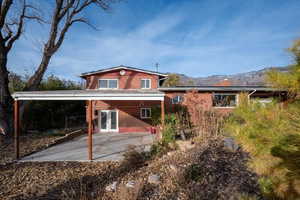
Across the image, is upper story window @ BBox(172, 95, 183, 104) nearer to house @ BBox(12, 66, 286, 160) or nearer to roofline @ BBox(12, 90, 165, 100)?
house @ BBox(12, 66, 286, 160)

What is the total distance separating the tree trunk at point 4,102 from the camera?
11617mm

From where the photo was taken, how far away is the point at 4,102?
38.7 ft

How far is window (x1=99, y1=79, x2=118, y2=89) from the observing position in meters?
15.5

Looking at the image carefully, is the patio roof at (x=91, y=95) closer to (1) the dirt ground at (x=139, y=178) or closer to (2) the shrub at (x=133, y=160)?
(2) the shrub at (x=133, y=160)

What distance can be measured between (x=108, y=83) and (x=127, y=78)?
1786 millimetres

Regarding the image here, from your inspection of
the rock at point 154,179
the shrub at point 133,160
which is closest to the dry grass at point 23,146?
the shrub at point 133,160

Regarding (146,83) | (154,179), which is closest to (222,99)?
(146,83)

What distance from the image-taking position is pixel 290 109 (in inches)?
55.3

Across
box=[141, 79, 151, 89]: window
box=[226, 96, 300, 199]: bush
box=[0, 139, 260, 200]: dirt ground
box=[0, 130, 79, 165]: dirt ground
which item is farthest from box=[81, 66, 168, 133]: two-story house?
box=[226, 96, 300, 199]: bush

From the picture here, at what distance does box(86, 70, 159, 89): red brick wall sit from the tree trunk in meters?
5.69

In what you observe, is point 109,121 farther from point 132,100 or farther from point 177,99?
point 177,99

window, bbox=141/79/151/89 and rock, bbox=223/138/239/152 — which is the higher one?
window, bbox=141/79/151/89

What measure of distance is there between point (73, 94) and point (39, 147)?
13.0 feet

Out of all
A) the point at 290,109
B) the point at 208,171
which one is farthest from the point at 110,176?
the point at 290,109
